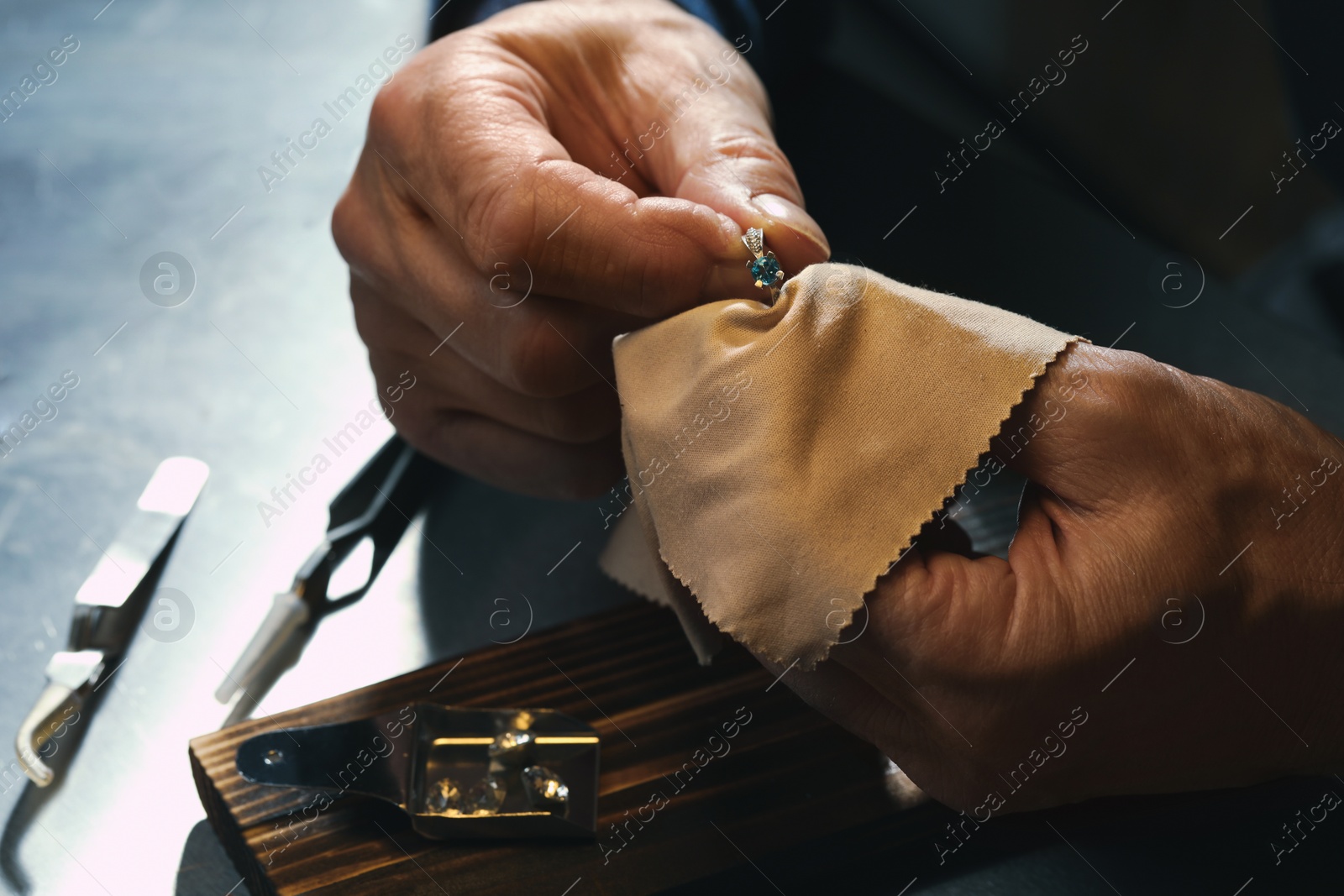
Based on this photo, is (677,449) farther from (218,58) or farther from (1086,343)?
(218,58)

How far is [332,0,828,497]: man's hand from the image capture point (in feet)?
1.83

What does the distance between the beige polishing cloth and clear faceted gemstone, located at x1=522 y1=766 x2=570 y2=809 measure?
124 millimetres

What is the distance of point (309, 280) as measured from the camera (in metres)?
0.99

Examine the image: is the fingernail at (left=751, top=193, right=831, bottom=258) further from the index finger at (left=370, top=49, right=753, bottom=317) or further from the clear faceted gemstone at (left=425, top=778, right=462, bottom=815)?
the clear faceted gemstone at (left=425, top=778, right=462, bottom=815)

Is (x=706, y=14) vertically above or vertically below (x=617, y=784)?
above

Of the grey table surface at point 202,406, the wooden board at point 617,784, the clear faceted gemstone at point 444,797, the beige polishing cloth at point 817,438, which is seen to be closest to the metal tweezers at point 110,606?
the grey table surface at point 202,406

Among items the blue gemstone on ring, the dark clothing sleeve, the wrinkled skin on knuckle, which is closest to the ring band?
the blue gemstone on ring

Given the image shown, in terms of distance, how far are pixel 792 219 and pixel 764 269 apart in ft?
0.20

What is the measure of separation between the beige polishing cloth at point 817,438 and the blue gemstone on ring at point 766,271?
5 cm

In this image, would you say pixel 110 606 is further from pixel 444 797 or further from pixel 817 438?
pixel 817 438

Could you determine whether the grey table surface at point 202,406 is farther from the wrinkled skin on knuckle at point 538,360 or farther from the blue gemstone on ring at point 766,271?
the blue gemstone on ring at point 766,271

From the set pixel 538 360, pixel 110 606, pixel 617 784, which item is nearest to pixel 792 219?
pixel 538 360

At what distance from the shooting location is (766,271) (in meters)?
0.53

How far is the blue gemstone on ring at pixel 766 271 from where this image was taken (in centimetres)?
53
